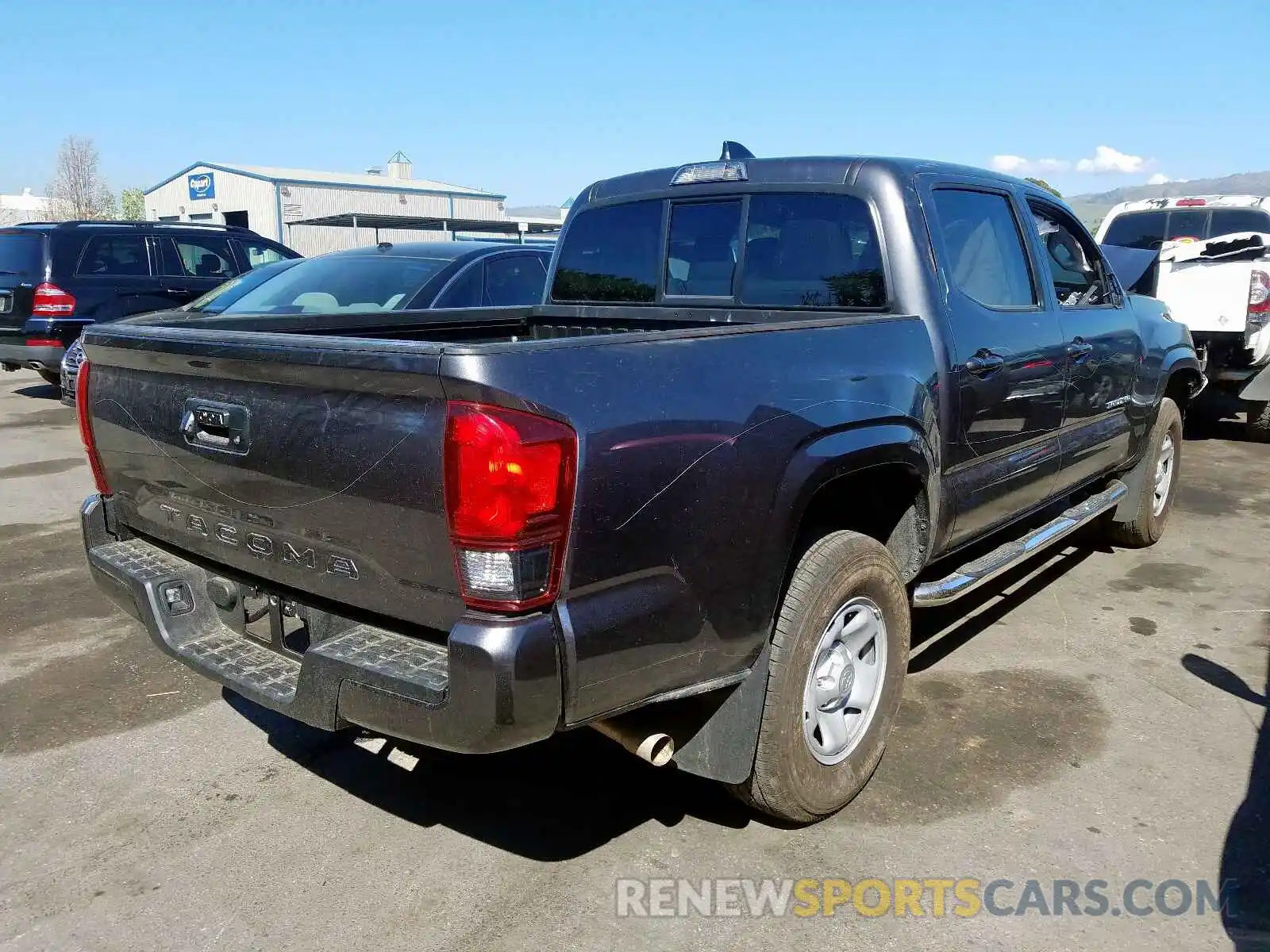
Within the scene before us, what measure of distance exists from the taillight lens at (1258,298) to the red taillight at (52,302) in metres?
11.0

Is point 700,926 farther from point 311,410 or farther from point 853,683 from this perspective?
point 311,410

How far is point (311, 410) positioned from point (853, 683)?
6.02 feet

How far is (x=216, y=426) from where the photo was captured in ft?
9.00

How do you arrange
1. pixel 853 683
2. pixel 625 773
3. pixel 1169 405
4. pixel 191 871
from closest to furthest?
pixel 191 871, pixel 853 683, pixel 625 773, pixel 1169 405

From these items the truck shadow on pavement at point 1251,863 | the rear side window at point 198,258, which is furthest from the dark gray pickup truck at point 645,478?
the rear side window at point 198,258

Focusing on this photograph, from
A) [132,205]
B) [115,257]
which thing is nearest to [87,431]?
[115,257]

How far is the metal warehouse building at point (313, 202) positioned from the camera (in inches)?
1457

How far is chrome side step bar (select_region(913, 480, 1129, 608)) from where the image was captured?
3645mm

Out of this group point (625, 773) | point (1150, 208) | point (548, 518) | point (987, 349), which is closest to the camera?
point (548, 518)

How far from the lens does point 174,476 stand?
2.97 metres

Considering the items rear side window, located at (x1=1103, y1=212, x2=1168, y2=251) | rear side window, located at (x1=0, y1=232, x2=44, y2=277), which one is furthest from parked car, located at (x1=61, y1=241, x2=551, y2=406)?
rear side window, located at (x1=1103, y1=212, x2=1168, y2=251)

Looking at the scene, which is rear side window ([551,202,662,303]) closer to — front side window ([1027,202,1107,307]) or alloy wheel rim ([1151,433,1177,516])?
front side window ([1027,202,1107,307])

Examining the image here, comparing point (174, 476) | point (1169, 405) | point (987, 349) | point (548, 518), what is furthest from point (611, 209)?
point (1169, 405)

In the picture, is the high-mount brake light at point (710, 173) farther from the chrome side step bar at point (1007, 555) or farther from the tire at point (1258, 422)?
the tire at point (1258, 422)
